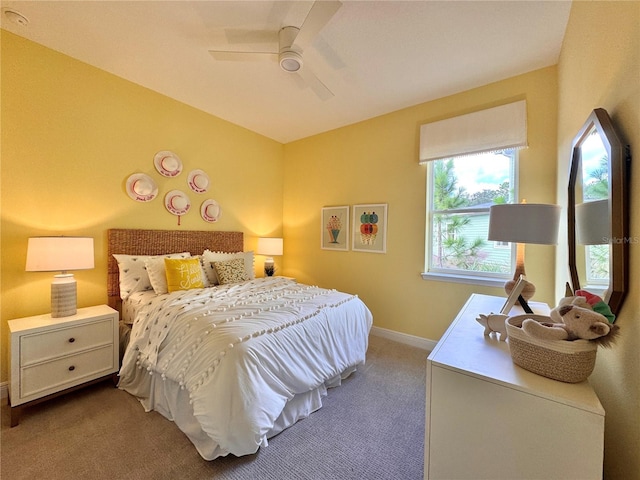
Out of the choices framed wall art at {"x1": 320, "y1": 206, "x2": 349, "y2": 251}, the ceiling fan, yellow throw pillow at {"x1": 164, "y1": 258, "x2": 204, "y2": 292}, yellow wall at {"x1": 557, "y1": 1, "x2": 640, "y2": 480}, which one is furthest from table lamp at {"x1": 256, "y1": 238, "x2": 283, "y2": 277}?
yellow wall at {"x1": 557, "y1": 1, "x2": 640, "y2": 480}

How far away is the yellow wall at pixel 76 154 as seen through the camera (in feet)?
6.72

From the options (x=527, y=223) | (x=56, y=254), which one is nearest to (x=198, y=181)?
(x=56, y=254)

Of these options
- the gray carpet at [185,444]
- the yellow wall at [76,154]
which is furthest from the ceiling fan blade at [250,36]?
the gray carpet at [185,444]

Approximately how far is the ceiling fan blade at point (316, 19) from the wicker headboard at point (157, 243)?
92.7 inches

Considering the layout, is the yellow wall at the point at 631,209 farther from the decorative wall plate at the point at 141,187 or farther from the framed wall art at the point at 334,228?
the decorative wall plate at the point at 141,187

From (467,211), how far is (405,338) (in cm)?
163

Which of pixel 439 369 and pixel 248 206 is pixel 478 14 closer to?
pixel 439 369

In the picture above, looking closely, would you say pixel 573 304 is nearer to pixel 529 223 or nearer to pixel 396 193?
pixel 529 223

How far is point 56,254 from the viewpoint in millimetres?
1913

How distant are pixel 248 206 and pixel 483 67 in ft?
10.4

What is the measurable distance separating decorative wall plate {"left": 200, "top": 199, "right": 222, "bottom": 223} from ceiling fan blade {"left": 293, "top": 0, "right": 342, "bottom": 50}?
7.16ft

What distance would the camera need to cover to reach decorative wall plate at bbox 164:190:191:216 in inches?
117

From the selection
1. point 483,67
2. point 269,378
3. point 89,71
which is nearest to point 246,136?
point 89,71

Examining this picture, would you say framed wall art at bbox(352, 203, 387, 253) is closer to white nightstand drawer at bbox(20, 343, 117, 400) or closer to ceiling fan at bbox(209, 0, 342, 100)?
ceiling fan at bbox(209, 0, 342, 100)
